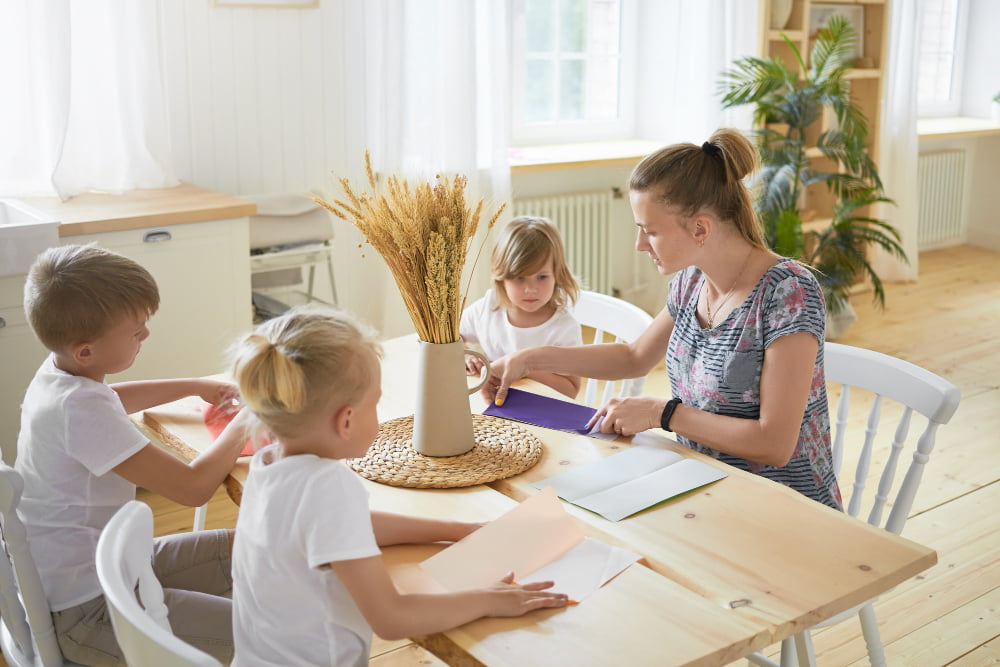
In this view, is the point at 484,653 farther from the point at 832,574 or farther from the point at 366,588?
the point at 832,574

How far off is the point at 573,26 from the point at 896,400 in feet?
11.2

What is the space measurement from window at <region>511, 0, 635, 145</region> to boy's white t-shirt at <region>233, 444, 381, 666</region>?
3.63 meters

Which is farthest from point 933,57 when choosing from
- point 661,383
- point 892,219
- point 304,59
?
point 304,59

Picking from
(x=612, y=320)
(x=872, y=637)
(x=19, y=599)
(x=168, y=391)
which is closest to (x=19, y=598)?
(x=19, y=599)

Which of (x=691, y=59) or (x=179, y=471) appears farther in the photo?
(x=691, y=59)

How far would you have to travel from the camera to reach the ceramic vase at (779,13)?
4.84 metres

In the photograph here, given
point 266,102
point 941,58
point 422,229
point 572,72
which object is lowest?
point 422,229

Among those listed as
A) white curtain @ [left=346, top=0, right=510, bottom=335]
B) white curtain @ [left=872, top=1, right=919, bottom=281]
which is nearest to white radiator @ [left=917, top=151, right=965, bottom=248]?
white curtain @ [left=872, top=1, right=919, bottom=281]

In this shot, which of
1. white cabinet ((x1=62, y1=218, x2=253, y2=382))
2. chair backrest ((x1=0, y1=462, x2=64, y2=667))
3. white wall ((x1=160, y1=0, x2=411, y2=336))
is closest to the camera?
chair backrest ((x1=0, y1=462, x2=64, y2=667))

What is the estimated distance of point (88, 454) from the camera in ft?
4.96

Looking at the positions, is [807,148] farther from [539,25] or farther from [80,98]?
[80,98]

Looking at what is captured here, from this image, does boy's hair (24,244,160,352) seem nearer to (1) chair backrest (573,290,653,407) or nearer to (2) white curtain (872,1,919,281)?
(1) chair backrest (573,290,653,407)

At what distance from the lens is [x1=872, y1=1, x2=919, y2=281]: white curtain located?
530cm

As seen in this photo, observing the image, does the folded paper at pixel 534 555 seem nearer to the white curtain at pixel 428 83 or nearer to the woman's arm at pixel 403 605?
the woman's arm at pixel 403 605
